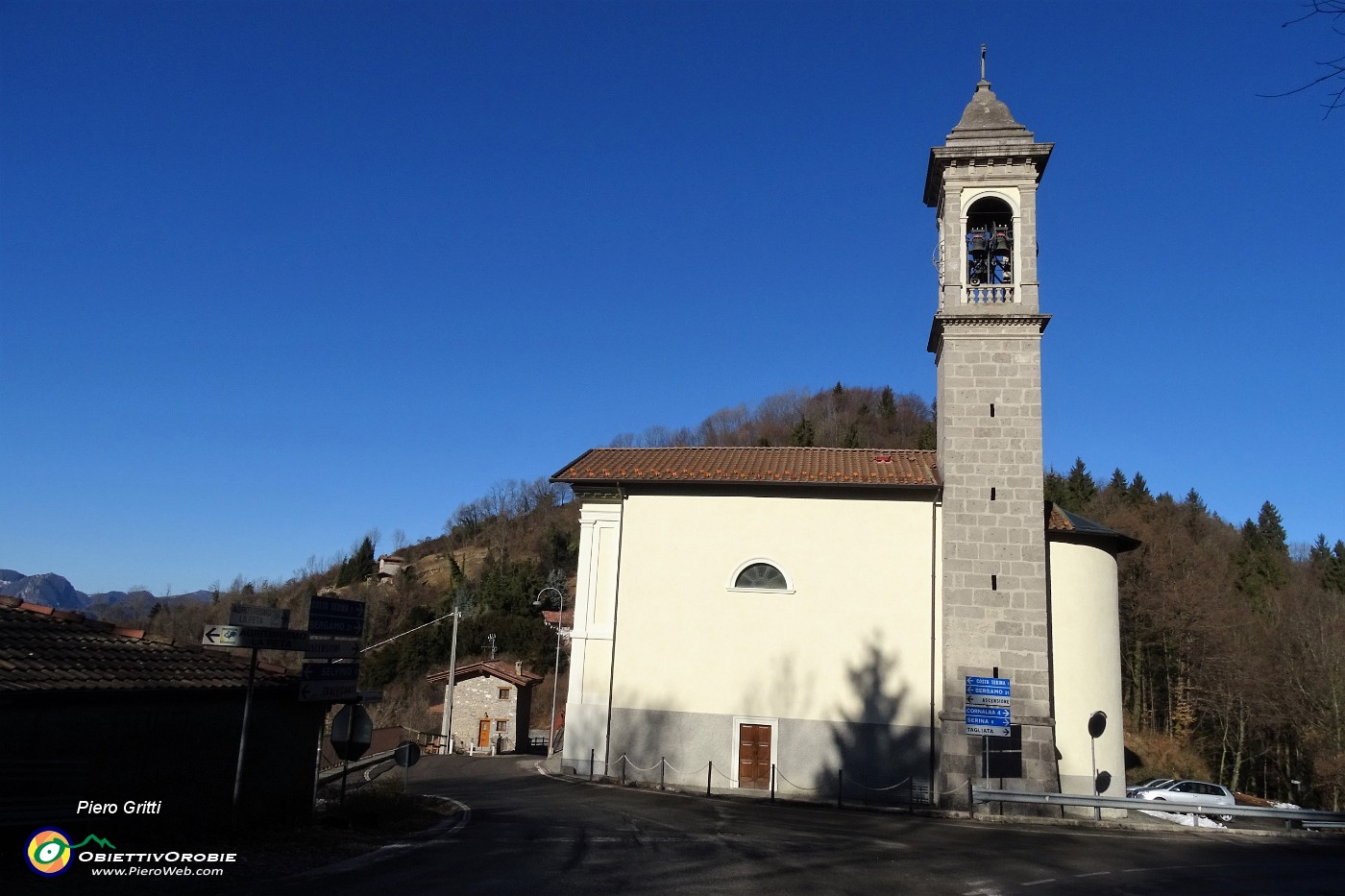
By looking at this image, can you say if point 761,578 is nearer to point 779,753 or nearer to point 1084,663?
point 779,753

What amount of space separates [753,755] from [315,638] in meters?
13.0

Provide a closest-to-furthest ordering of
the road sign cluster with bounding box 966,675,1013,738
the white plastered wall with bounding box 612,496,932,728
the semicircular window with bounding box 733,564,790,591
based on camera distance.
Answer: the road sign cluster with bounding box 966,675,1013,738
the white plastered wall with bounding box 612,496,932,728
the semicircular window with bounding box 733,564,790,591

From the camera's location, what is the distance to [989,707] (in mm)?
18562

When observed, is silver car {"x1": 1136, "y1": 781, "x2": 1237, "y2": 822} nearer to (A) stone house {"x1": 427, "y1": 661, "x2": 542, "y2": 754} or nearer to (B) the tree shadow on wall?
(B) the tree shadow on wall

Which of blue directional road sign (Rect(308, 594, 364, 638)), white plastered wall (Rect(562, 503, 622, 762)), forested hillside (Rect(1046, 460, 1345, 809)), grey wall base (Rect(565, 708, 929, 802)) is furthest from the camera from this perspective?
forested hillside (Rect(1046, 460, 1345, 809))

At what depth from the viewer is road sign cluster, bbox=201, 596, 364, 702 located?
986 cm

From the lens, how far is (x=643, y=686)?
21.9 metres

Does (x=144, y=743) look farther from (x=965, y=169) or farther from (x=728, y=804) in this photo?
(x=965, y=169)

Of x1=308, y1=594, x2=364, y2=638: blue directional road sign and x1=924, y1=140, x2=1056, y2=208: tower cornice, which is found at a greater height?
x1=924, y1=140, x2=1056, y2=208: tower cornice

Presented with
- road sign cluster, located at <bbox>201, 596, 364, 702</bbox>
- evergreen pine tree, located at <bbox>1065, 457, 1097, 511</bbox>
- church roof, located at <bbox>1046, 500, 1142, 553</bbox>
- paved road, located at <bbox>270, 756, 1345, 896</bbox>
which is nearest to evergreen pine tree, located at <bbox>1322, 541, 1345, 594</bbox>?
evergreen pine tree, located at <bbox>1065, 457, 1097, 511</bbox>

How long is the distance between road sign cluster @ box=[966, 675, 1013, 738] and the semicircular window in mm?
5082

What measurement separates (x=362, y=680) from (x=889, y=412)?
58.7 meters

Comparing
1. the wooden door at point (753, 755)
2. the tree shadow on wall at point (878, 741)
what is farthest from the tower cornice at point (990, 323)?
the wooden door at point (753, 755)

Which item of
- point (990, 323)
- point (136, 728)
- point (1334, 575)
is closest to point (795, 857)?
point (136, 728)
